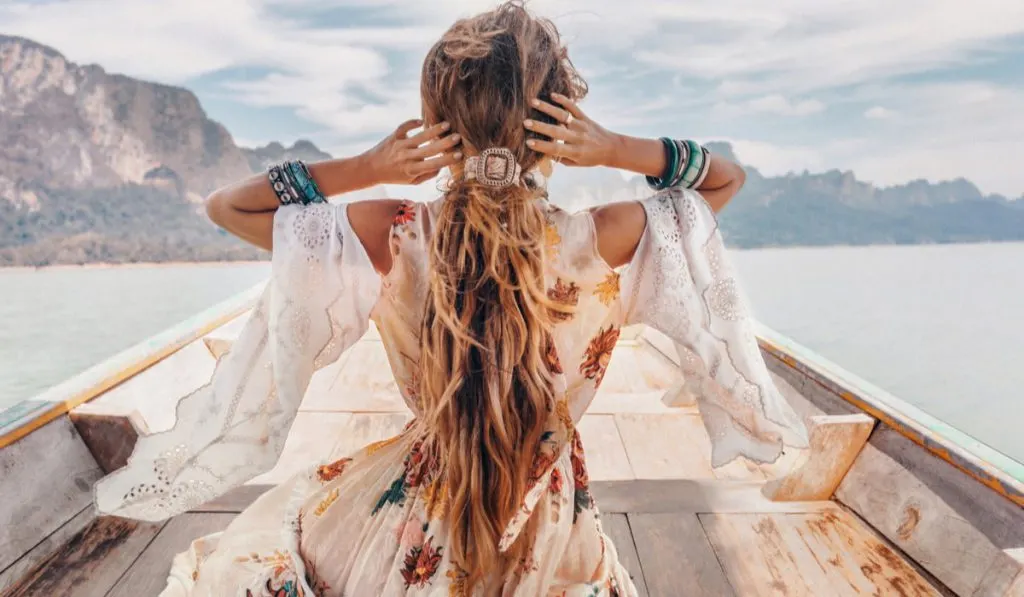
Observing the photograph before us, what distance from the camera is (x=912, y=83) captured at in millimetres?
30875

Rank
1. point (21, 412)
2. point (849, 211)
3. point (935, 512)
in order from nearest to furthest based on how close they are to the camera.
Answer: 1. point (935, 512)
2. point (21, 412)
3. point (849, 211)

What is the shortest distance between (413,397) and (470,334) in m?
0.22

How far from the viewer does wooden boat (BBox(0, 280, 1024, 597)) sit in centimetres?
117

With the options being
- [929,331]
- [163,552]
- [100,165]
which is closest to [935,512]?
[163,552]

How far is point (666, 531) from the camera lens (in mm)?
1392

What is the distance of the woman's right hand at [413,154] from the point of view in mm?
727

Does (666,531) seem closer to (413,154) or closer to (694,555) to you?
(694,555)

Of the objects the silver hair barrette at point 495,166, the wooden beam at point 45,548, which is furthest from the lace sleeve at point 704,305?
the wooden beam at point 45,548

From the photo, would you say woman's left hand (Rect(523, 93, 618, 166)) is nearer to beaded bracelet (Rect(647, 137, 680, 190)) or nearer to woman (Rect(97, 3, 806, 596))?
woman (Rect(97, 3, 806, 596))

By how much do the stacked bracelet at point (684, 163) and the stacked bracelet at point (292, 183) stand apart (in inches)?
21.6

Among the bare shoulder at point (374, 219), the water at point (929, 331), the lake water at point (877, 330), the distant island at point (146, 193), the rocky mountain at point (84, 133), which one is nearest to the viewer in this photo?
the bare shoulder at point (374, 219)

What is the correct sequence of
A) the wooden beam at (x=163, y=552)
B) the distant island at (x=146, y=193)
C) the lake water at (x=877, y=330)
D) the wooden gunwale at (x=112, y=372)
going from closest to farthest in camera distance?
1. the wooden beam at (x=163, y=552)
2. the wooden gunwale at (x=112, y=372)
3. the lake water at (x=877, y=330)
4. the distant island at (x=146, y=193)

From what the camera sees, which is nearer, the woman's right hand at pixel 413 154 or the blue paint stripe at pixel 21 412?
the woman's right hand at pixel 413 154

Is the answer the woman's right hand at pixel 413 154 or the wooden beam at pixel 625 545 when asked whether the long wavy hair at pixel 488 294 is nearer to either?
the woman's right hand at pixel 413 154
